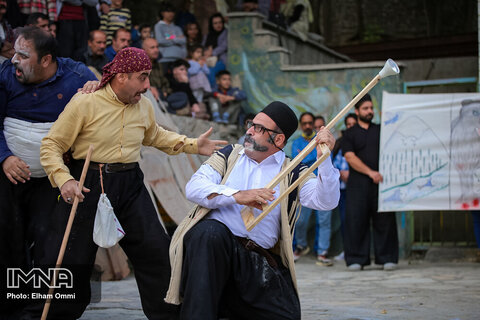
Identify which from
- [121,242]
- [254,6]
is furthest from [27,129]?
A: [254,6]

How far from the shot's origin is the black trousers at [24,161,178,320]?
4844 mm

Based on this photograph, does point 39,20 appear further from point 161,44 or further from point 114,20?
point 161,44

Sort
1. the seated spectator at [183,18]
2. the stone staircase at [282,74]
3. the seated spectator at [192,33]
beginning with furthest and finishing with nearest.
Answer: the seated spectator at [183,18], the seated spectator at [192,33], the stone staircase at [282,74]

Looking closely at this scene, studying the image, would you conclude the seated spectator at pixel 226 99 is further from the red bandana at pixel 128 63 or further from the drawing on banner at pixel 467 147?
the red bandana at pixel 128 63

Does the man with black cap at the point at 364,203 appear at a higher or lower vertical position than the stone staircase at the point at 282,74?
lower

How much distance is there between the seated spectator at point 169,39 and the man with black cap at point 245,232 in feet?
23.2

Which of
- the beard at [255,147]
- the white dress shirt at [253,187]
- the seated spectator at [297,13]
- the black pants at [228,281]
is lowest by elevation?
the black pants at [228,281]

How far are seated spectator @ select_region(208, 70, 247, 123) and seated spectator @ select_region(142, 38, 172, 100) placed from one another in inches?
41.4

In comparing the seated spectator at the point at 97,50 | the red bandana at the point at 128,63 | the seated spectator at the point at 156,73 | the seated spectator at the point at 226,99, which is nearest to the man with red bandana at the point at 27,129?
the red bandana at the point at 128,63

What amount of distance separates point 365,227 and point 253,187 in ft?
17.2

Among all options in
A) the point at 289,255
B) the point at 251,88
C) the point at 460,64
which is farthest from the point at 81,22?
the point at 460,64

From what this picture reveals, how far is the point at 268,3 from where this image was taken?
47.8 feet

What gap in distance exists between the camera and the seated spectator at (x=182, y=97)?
36.2 ft

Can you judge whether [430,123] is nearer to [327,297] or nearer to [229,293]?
[327,297]
